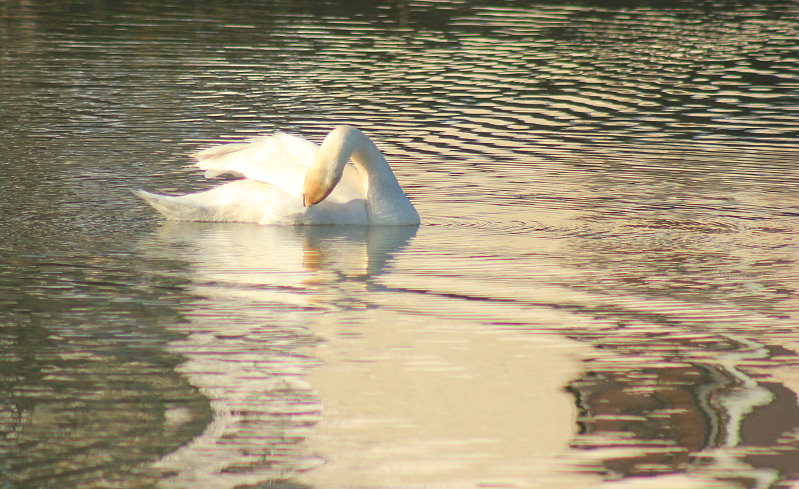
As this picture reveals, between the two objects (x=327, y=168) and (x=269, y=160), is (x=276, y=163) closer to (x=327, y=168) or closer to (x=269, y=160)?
(x=269, y=160)

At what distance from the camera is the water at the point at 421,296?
5.36m

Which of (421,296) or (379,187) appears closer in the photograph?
(421,296)

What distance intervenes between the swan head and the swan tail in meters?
0.80

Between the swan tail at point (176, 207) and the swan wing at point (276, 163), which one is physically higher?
the swan wing at point (276, 163)

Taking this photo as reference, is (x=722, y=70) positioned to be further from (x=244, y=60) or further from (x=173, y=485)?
(x=173, y=485)

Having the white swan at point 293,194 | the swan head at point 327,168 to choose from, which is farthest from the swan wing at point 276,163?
the swan head at point 327,168

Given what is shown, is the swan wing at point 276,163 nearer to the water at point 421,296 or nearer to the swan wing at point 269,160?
the swan wing at point 269,160

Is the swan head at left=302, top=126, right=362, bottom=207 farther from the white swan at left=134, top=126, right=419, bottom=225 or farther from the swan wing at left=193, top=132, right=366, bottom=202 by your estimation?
the swan wing at left=193, top=132, right=366, bottom=202

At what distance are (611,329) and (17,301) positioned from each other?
10.3 ft

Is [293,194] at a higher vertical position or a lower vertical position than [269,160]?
lower

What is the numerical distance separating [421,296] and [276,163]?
2493mm

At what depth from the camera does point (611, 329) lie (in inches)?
287

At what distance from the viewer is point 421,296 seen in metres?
8.01

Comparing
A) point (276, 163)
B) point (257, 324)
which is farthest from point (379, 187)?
point (257, 324)
